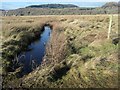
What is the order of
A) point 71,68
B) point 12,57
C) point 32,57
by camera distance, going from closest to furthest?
Answer: point 71,68 → point 12,57 → point 32,57

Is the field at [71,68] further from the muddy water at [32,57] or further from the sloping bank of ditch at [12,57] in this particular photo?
the muddy water at [32,57]

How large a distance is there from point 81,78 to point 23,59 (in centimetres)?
→ 575

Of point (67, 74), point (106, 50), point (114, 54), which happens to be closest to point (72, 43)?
point (106, 50)

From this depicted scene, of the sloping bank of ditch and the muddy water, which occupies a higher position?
the sloping bank of ditch

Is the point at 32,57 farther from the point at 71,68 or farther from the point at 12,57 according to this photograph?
the point at 71,68

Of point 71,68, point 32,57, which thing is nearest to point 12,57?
point 32,57

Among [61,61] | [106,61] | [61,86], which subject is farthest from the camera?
[61,61]

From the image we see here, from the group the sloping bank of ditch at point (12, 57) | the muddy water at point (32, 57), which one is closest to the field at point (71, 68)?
the sloping bank of ditch at point (12, 57)

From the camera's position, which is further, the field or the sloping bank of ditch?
the sloping bank of ditch

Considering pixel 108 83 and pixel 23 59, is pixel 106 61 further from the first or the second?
pixel 23 59

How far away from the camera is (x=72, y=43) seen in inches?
816

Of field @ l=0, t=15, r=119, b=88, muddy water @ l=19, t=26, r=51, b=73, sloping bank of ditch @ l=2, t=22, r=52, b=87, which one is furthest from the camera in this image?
muddy water @ l=19, t=26, r=51, b=73

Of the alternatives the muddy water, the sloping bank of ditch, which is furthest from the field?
the muddy water

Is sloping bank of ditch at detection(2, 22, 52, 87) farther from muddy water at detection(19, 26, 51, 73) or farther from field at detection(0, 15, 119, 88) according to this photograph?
muddy water at detection(19, 26, 51, 73)
